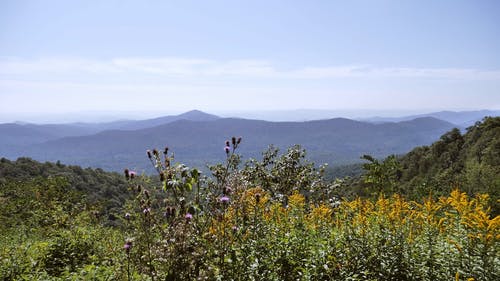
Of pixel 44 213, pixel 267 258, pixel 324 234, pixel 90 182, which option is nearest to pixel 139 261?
pixel 267 258

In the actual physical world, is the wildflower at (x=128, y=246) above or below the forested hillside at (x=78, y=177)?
above

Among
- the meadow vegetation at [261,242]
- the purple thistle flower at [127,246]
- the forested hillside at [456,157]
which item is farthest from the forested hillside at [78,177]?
the purple thistle flower at [127,246]

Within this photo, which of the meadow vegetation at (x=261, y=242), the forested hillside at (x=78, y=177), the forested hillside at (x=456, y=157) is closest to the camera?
the meadow vegetation at (x=261, y=242)

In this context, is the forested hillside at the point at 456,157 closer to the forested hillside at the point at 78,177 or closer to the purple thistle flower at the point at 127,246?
the purple thistle flower at the point at 127,246

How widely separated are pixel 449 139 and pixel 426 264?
151ft

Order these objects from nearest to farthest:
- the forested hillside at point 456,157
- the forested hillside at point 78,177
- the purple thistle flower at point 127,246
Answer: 1. the purple thistle flower at point 127,246
2. the forested hillside at point 456,157
3. the forested hillside at point 78,177

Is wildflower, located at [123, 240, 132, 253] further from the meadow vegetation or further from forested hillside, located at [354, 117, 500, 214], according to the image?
forested hillside, located at [354, 117, 500, 214]

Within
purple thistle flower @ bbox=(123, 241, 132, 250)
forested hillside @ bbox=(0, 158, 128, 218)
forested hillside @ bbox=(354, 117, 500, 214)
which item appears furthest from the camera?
forested hillside @ bbox=(0, 158, 128, 218)

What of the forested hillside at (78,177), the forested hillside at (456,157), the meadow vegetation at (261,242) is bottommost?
the forested hillside at (78,177)

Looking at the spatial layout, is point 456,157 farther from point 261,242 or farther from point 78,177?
point 78,177

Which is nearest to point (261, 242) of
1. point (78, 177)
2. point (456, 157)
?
point (456, 157)

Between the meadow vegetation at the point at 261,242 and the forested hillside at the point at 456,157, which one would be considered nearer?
the meadow vegetation at the point at 261,242

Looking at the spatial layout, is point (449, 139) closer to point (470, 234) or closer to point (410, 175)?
point (410, 175)

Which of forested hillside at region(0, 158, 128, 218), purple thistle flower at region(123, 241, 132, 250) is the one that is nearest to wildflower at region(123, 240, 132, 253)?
purple thistle flower at region(123, 241, 132, 250)
